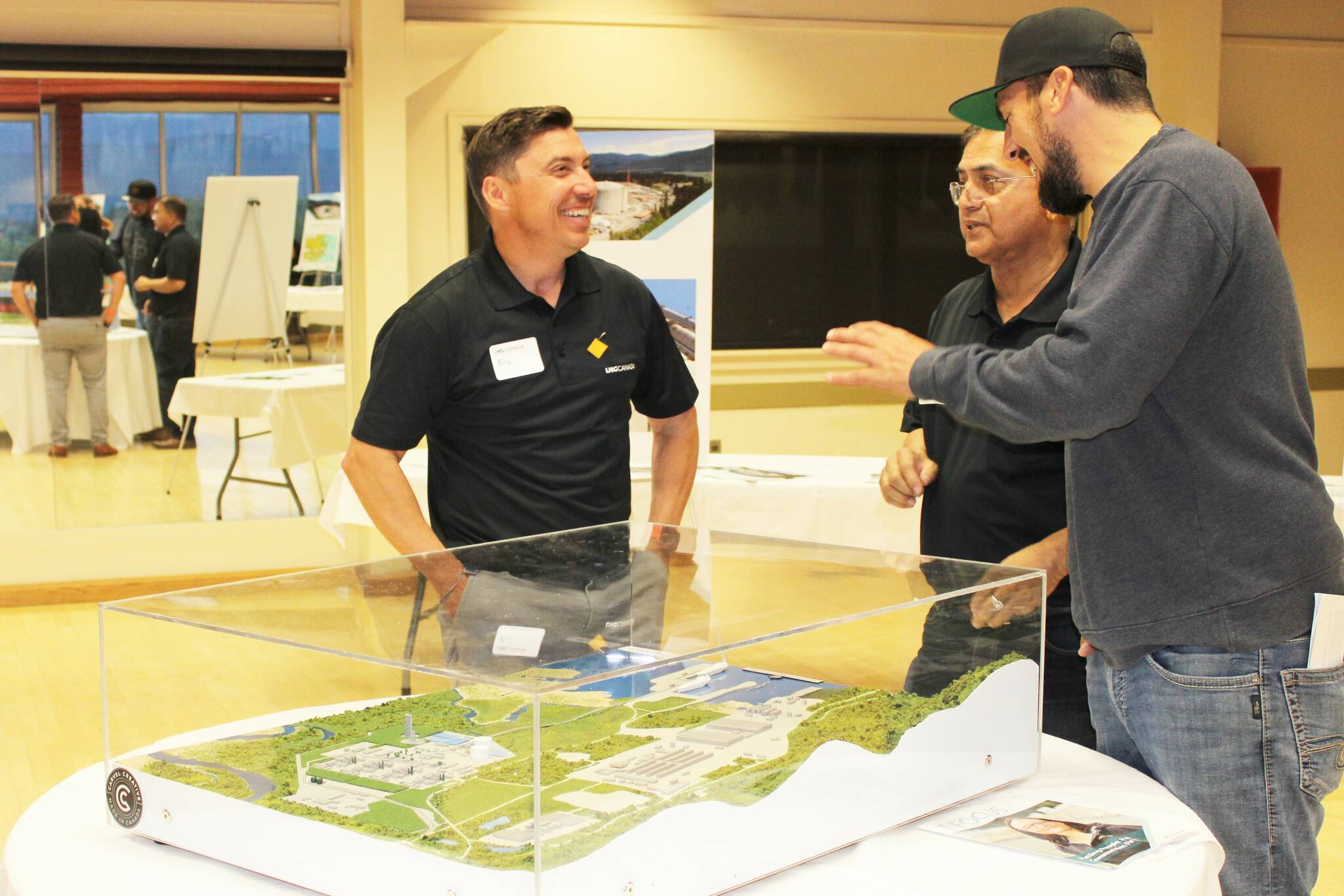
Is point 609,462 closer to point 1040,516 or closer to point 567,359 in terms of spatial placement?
point 567,359

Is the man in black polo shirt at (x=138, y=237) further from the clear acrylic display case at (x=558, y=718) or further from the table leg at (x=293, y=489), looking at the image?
the clear acrylic display case at (x=558, y=718)

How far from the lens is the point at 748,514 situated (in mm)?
4281

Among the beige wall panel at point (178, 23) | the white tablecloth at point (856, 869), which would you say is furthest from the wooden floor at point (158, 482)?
the white tablecloth at point (856, 869)

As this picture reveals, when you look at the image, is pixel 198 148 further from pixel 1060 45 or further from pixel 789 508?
pixel 1060 45

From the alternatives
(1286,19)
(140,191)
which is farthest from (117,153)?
(1286,19)

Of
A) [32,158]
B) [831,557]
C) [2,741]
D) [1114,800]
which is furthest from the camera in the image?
[32,158]

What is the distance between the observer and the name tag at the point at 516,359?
2.26 meters

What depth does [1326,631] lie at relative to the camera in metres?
1.50

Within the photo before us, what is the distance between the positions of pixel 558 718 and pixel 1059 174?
921 mm

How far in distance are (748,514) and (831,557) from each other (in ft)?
8.45

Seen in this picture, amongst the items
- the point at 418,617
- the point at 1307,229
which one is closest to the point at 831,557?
the point at 418,617

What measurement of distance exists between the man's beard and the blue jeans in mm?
542

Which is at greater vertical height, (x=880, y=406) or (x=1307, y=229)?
(x=1307, y=229)

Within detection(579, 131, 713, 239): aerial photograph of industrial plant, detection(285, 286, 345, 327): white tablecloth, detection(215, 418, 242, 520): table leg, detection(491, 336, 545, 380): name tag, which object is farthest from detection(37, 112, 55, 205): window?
detection(491, 336, 545, 380): name tag
